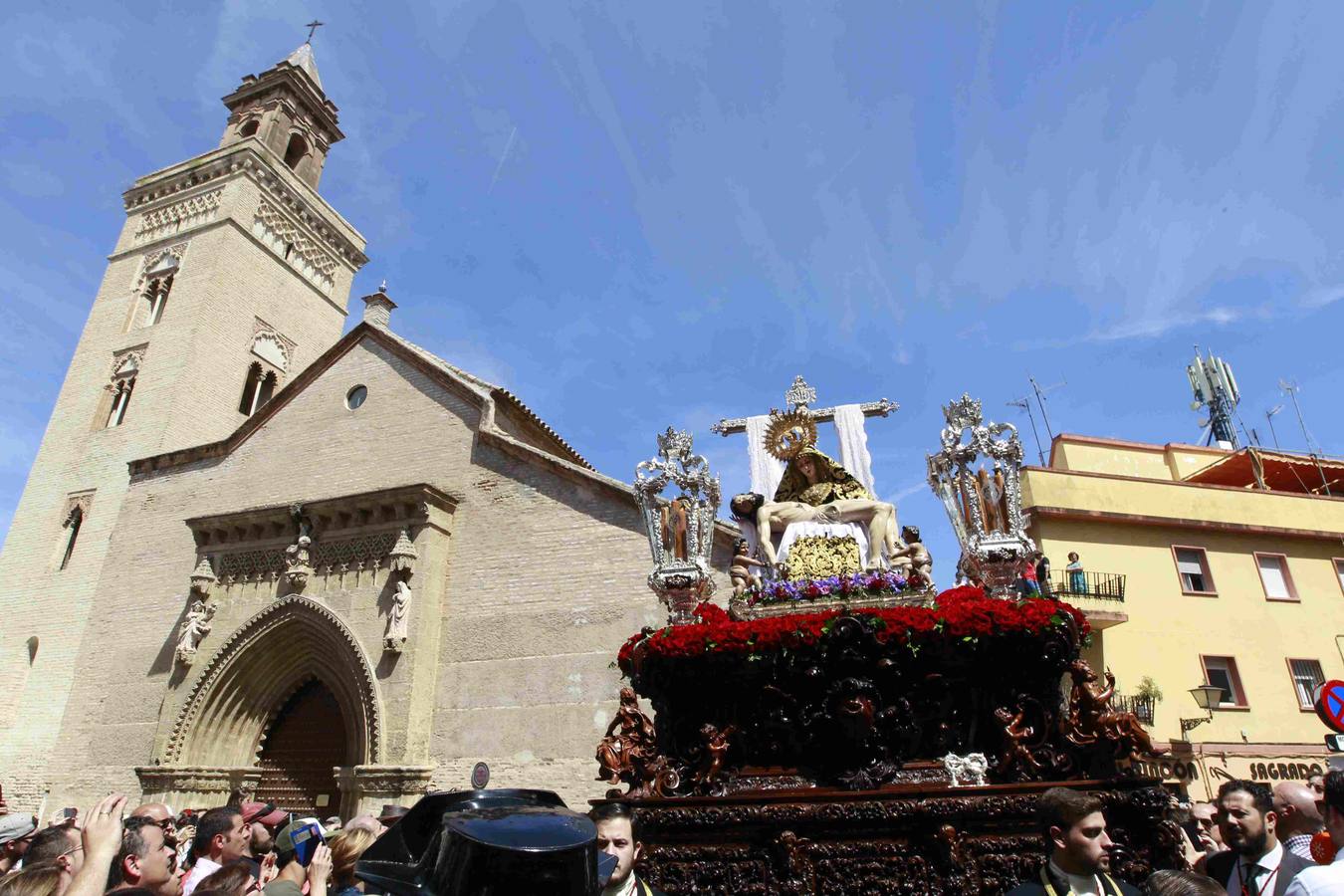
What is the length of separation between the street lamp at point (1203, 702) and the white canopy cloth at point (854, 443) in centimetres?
1084

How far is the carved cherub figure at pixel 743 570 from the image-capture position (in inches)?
323

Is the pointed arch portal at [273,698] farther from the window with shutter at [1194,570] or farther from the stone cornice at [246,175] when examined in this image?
the window with shutter at [1194,570]

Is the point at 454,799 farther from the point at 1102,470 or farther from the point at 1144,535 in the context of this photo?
the point at 1102,470

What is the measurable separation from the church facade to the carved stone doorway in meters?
0.05

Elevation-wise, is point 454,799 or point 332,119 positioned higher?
point 332,119

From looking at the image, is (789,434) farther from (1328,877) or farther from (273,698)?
(273,698)

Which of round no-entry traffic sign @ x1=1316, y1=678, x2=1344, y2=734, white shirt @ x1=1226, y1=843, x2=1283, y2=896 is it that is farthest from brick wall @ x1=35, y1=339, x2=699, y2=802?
white shirt @ x1=1226, y1=843, x2=1283, y2=896

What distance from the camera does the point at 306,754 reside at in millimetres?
15984

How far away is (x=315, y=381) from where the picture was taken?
2003 cm

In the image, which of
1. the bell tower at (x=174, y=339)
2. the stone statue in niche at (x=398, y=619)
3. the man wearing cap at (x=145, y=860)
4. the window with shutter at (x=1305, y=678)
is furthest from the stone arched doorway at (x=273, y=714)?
the window with shutter at (x=1305, y=678)

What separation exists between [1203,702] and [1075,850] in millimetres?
17205

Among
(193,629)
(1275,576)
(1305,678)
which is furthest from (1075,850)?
(1275,576)

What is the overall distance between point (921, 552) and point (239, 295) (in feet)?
76.1

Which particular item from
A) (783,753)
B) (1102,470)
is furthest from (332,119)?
(783,753)
